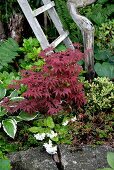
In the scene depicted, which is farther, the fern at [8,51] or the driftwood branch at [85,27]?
the fern at [8,51]

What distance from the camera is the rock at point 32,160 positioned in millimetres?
3811

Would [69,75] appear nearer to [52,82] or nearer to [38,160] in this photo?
[52,82]

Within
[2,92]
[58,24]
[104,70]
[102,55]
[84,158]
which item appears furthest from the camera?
[58,24]

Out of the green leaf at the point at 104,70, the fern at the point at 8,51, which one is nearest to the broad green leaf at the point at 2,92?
the fern at the point at 8,51

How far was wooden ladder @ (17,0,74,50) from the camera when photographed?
17.2ft

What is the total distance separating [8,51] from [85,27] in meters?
1.23

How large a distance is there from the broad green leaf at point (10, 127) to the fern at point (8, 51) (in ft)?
3.53

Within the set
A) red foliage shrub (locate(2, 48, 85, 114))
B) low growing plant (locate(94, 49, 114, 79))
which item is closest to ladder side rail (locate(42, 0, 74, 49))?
low growing plant (locate(94, 49, 114, 79))

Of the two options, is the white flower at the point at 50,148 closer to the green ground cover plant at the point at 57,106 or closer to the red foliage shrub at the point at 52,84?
the green ground cover plant at the point at 57,106

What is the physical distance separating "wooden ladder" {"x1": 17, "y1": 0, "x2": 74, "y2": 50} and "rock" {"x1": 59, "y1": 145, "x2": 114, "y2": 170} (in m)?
1.84

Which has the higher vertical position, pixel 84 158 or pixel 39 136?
pixel 39 136

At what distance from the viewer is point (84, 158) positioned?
389cm

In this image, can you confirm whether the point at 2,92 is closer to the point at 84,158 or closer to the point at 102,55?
the point at 84,158

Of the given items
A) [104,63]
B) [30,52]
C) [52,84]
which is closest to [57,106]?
[52,84]
